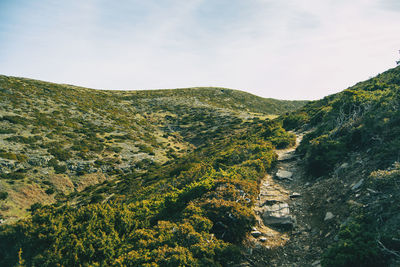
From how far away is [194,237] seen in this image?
649 centimetres

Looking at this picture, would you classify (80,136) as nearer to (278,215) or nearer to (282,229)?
(278,215)

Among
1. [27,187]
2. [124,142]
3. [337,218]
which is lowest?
[27,187]

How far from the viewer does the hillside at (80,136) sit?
21.5m

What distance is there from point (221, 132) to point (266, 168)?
30420 mm

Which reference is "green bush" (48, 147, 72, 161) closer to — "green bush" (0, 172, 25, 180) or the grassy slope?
the grassy slope

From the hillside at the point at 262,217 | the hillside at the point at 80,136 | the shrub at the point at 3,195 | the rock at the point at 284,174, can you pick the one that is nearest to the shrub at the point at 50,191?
the hillside at the point at 80,136

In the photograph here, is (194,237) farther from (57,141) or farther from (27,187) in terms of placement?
(57,141)

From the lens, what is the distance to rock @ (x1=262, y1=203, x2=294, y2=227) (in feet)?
25.9

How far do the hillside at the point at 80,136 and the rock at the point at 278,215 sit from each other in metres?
19.4

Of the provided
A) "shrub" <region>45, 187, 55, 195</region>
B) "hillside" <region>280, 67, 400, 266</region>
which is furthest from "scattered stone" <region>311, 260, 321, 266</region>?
"shrub" <region>45, 187, 55, 195</region>

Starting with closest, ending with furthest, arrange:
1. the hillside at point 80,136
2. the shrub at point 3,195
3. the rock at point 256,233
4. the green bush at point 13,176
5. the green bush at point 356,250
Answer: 1. the green bush at point 356,250
2. the rock at point 256,233
3. the shrub at point 3,195
4. the green bush at point 13,176
5. the hillside at point 80,136

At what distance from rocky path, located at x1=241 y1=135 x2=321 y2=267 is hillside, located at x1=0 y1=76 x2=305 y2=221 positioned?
1921 centimetres

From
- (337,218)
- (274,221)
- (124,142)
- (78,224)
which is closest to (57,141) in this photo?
(124,142)

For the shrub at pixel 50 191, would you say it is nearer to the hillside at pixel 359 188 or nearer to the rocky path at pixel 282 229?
the rocky path at pixel 282 229
